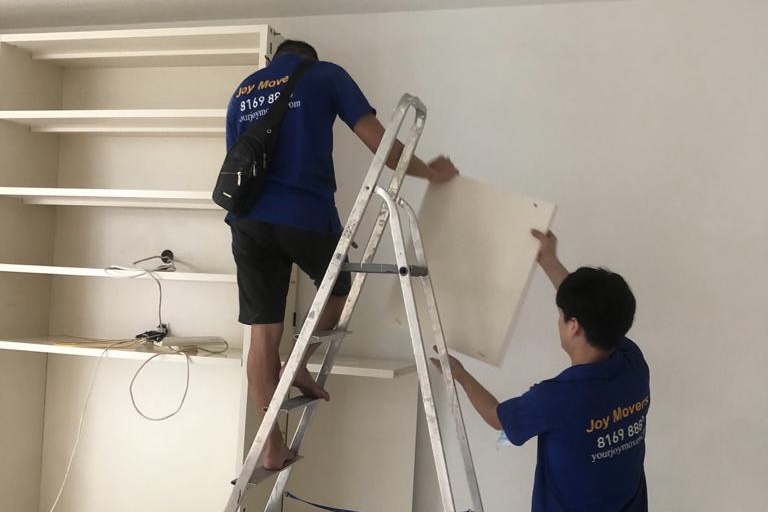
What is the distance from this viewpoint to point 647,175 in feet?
7.41

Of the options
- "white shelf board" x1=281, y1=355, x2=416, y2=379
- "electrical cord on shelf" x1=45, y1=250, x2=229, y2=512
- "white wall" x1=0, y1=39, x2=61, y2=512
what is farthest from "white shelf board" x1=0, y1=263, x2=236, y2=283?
"white shelf board" x1=281, y1=355, x2=416, y2=379

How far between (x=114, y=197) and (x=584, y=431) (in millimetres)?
1830

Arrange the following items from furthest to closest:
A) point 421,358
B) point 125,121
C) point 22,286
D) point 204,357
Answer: point 22,286, point 125,121, point 204,357, point 421,358

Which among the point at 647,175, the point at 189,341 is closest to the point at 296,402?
the point at 189,341

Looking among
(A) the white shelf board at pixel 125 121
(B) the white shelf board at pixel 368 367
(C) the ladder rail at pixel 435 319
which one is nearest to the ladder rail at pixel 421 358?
(C) the ladder rail at pixel 435 319

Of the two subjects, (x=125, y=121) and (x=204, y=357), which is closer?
(x=204, y=357)

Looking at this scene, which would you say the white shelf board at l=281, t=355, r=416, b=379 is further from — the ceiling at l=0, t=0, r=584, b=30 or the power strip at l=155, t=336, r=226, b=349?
the ceiling at l=0, t=0, r=584, b=30

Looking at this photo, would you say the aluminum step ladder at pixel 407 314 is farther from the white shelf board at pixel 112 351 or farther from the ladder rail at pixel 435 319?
the white shelf board at pixel 112 351

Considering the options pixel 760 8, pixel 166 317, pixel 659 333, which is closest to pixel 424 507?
pixel 659 333

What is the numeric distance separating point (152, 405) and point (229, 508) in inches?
51.1

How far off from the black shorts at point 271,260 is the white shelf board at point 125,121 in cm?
67

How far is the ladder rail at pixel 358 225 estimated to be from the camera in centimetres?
146

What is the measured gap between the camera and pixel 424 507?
2385 mm

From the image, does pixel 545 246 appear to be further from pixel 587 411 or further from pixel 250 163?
pixel 250 163
